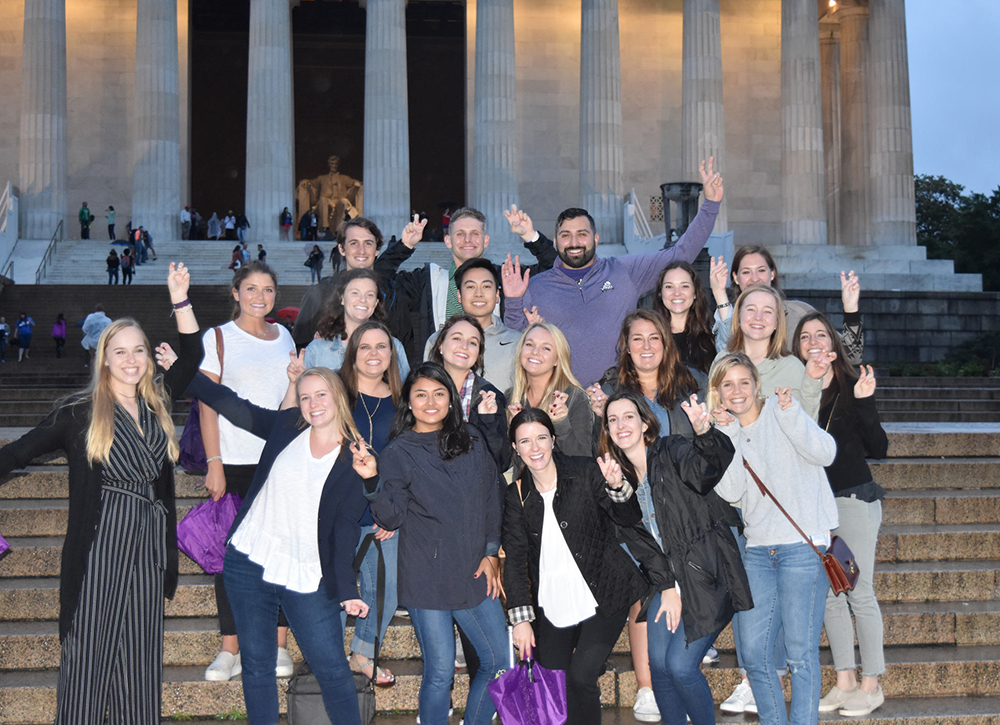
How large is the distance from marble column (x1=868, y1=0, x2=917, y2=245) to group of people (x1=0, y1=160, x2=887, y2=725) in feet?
120

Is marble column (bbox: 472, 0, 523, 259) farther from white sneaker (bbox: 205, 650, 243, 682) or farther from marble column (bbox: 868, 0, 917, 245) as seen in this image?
white sneaker (bbox: 205, 650, 243, 682)

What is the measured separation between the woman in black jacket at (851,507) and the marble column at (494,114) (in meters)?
31.2

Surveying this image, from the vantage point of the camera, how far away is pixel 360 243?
8.86 metres

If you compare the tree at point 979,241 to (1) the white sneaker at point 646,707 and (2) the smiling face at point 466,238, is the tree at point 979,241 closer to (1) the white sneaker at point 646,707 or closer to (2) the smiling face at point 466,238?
(2) the smiling face at point 466,238

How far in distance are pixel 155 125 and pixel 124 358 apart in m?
34.3

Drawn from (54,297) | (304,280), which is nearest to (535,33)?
(304,280)

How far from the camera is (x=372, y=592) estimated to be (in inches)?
279

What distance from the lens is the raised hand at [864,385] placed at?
7.03 metres

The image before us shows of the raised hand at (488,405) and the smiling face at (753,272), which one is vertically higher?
the smiling face at (753,272)

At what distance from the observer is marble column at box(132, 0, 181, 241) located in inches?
1485

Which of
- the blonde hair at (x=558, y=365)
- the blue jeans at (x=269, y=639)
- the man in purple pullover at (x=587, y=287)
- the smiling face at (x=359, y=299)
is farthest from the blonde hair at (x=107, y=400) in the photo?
the man in purple pullover at (x=587, y=287)

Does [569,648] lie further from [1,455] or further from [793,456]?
[1,455]

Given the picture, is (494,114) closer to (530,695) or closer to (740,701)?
(740,701)

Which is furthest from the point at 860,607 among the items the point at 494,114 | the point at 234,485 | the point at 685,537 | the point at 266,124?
the point at 266,124
